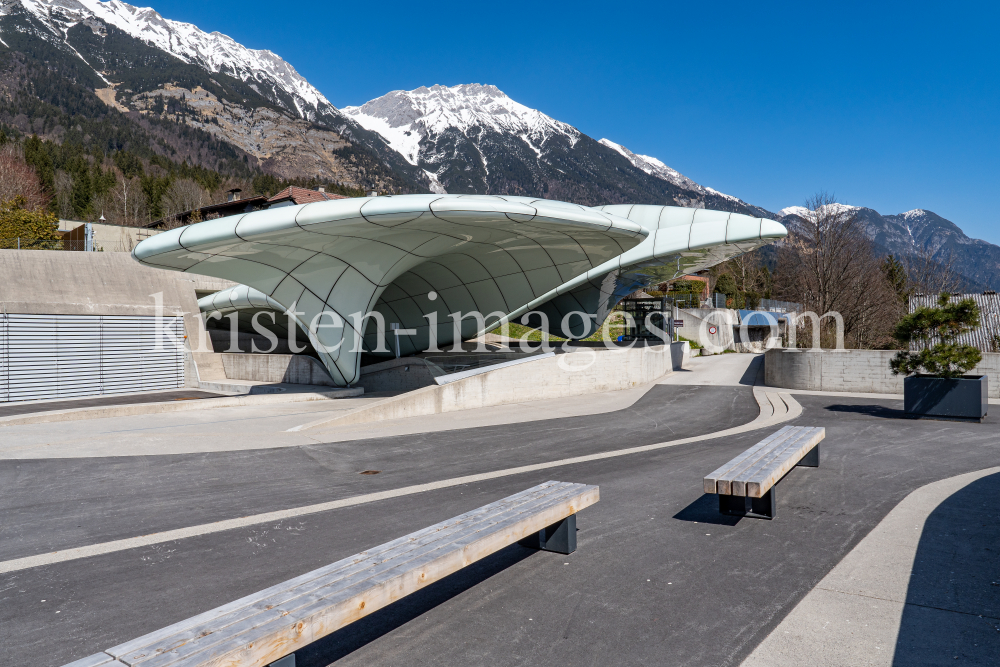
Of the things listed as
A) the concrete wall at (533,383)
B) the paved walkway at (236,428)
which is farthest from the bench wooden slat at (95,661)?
the concrete wall at (533,383)

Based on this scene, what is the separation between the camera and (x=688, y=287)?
203 ft

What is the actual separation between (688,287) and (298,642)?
63057 millimetres

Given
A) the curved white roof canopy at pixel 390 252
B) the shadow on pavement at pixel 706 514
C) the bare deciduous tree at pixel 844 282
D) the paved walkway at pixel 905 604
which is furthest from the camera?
the bare deciduous tree at pixel 844 282

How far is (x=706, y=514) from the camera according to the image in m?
6.05

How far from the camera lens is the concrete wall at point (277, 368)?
21.8 m

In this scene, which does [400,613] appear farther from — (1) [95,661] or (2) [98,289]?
(2) [98,289]

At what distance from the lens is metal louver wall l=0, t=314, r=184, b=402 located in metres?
18.7

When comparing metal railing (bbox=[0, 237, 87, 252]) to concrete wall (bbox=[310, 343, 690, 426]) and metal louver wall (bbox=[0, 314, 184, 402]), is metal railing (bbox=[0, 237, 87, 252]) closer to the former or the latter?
metal louver wall (bbox=[0, 314, 184, 402])

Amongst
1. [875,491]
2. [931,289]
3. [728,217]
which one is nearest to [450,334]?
[728,217]

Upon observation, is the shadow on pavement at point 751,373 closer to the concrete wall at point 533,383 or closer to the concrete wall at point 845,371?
the concrete wall at point 845,371

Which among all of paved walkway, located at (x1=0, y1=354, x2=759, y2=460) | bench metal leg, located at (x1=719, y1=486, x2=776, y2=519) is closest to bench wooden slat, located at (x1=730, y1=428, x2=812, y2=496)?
bench metal leg, located at (x1=719, y1=486, x2=776, y2=519)

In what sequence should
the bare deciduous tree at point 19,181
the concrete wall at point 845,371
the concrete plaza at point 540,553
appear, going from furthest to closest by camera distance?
the bare deciduous tree at point 19,181 → the concrete wall at point 845,371 → the concrete plaza at point 540,553

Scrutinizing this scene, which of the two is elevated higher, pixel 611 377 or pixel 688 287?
pixel 688 287

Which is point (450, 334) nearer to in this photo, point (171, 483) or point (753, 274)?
point (171, 483)
